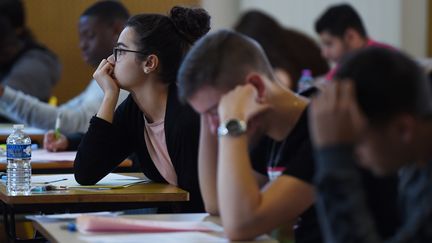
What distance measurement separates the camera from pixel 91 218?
2098 mm

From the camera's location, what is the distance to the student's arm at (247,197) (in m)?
1.96

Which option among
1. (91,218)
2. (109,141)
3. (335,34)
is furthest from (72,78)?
(91,218)

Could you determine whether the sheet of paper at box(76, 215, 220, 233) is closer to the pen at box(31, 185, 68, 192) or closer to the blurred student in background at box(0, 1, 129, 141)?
the pen at box(31, 185, 68, 192)

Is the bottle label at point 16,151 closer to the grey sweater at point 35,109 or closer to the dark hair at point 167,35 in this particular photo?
the dark hair at point 167,35

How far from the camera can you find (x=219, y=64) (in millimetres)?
2049

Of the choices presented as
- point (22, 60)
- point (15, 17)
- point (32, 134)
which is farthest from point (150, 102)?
point (15, 17)

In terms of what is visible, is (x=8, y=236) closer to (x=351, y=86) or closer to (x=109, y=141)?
(x=109, y=141)

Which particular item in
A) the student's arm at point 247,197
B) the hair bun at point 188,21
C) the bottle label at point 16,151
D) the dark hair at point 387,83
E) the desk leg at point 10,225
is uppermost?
the dark hair at point 387,83

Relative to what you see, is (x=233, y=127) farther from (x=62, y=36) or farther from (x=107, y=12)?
(x=62, y=36)

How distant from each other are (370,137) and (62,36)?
580 cm

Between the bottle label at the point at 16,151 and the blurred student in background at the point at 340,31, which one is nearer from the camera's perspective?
the bottle label at the point at 16,151

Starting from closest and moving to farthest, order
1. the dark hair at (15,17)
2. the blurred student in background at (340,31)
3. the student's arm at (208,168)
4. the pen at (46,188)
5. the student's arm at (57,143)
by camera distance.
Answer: the student's arm at (208,168), the pen at (46,188), the student's arm at (57,143), the dark hair at (15,17), the blurred student in background at (340,31)

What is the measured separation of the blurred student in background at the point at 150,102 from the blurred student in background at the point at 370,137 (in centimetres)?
133

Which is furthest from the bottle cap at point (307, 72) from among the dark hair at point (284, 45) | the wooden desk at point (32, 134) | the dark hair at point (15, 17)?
the wooden desk at point (32, 134)
